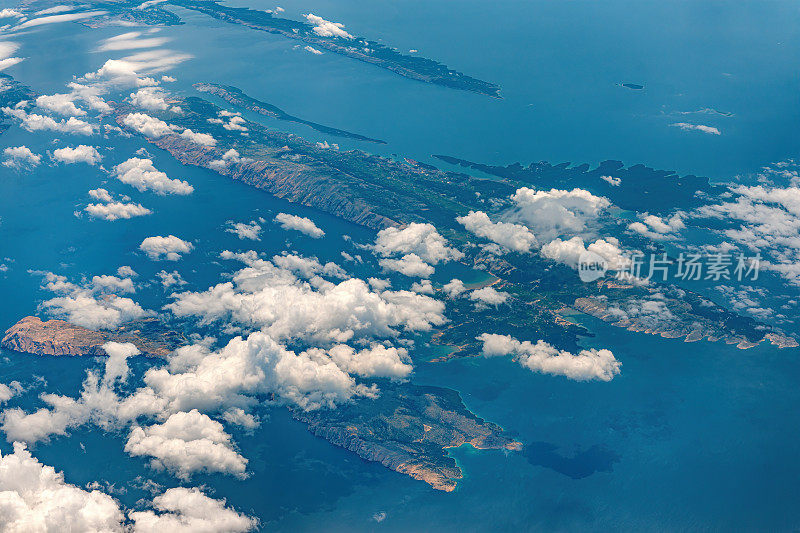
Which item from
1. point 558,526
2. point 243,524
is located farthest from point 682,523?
point 243,524

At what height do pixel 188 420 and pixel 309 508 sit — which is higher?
pixel 188 420

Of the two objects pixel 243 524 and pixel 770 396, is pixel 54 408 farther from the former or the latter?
pixel 770 396

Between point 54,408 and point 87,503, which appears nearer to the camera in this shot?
point 87,503

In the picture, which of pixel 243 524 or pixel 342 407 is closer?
pixel 243 524

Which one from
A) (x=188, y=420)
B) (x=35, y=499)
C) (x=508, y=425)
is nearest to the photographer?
(x=35, y=499)

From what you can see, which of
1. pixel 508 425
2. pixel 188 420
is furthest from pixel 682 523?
pixel 188 420

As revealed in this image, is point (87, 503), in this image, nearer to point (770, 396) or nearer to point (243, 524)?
point (243, 524)

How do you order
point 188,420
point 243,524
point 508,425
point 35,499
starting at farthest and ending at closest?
point 508,425 < point 188,420 < point 243,524 < point 35,499

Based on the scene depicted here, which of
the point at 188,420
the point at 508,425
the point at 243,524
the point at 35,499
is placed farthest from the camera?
the point at 508,425

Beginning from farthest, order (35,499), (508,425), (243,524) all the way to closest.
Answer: (508,425) < (243,524) < (35,499)
